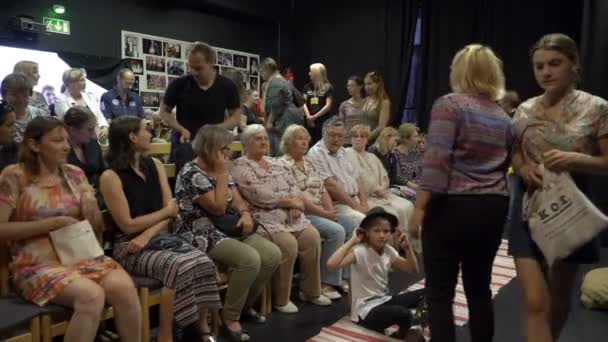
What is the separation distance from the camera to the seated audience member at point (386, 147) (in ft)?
15.4

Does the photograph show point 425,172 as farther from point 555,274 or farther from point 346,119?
point 346,119

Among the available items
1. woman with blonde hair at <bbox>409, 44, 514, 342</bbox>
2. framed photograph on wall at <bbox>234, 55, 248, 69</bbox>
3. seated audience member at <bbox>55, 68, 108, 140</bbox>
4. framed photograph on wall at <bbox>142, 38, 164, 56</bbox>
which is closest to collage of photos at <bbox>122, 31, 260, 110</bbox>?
framed photograph on wall at <bbox>142, 38, 164, 56</bbox>

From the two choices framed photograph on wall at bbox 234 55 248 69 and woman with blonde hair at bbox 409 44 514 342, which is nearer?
woman with blonde hair at bbox 409 44 514 342

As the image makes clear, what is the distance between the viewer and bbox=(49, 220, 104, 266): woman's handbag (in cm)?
216

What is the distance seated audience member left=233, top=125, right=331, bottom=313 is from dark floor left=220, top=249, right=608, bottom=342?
0.35ft

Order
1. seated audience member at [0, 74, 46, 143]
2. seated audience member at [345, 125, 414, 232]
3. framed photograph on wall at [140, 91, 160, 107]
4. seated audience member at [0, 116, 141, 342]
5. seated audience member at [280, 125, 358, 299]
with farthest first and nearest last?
framed photograph on wall at [140, 91, 160, 107], seated audience member at [345, 125, 414, 232], seated audience member at [280, 125, 358, 299], seated audience member at [0, 74, 46, 143], seated audience member at [0, 116, 141, 342]

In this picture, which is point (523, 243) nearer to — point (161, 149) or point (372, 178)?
point (372, 178)

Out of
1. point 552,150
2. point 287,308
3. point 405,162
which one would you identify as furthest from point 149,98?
point 552,150

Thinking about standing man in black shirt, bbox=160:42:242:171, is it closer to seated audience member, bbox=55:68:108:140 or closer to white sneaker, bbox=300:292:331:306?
white sneaker, bbox=300:292:331:306

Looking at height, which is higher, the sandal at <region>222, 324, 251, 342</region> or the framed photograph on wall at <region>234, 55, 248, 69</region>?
the framed photograph on wall at <region>234, 55, 248, 69</region>

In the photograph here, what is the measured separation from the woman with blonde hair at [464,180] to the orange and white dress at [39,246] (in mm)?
1335

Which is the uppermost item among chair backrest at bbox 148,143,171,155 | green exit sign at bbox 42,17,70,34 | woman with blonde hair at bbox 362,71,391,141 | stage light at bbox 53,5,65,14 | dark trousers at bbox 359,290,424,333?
stage light at bbox 53,5,65,14

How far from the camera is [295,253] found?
307 cm

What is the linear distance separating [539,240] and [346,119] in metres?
4.01
